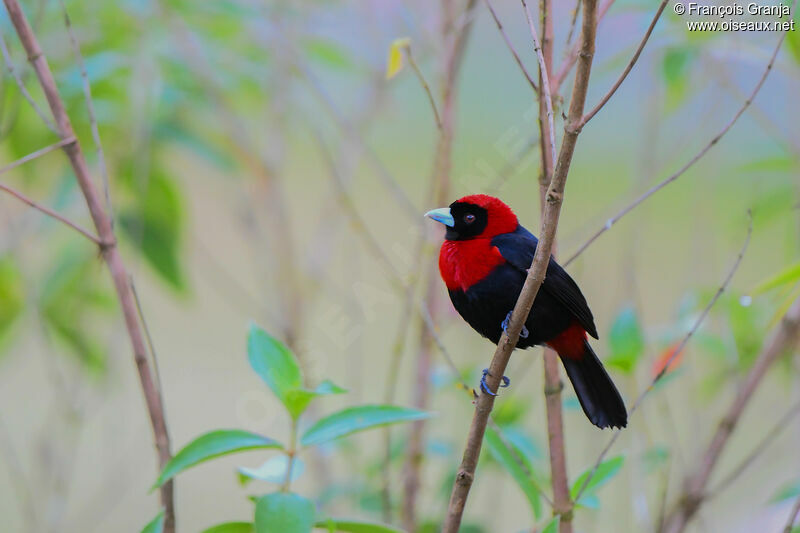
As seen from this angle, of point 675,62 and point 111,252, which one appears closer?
point 111,252

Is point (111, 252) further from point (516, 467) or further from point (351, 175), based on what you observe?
point (351, 175)

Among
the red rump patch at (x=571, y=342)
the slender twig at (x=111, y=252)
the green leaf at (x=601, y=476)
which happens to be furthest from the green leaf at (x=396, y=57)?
the green leaf at (x=601, y=476)

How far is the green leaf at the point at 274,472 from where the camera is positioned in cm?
121

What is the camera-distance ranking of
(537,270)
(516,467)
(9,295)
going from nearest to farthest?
(537,270)
(516,467)
(9,295)

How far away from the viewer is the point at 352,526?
119 centimetres

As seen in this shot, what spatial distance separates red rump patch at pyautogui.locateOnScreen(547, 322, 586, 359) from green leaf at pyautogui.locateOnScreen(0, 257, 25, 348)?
4.63 ft

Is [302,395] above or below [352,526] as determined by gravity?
above

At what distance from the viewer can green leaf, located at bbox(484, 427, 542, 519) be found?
4.18ft

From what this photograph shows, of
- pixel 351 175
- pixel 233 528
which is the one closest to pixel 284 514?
pixel 233 528

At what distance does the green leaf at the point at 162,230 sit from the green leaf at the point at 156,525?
36.1 inches

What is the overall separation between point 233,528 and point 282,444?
5.4 inches

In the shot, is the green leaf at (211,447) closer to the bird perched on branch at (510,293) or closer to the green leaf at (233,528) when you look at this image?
the green leaf at (233,528)

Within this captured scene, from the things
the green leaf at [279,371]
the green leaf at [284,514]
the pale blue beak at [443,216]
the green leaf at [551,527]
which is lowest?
the green leaf at [551,527]

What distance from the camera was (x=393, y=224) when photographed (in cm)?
369
